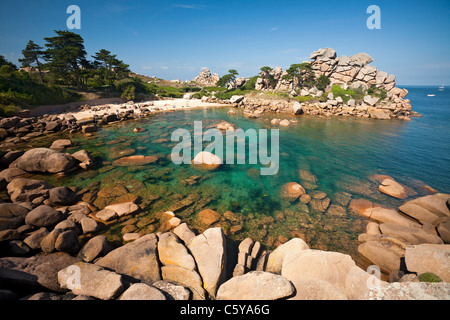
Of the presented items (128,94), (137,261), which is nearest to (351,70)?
(128,94)

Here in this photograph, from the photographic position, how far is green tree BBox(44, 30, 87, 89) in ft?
135

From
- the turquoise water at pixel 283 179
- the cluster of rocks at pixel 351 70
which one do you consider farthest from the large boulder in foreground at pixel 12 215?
the cluster of rocks at pixel 351 70

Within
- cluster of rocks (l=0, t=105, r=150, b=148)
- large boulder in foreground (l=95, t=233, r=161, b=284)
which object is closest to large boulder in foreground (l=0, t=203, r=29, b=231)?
large boulder in foreground (l=95, t=233, r=161, b=284)

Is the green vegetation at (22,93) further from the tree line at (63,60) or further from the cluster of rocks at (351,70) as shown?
the cluster of rocks at (351,70)

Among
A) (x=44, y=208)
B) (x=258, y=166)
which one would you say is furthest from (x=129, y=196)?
(x=258, y=166)

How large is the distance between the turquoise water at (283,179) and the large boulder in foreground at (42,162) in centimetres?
103

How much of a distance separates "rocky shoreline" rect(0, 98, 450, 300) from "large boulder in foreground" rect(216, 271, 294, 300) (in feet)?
0.10

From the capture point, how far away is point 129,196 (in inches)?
474

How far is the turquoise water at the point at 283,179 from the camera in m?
10.4

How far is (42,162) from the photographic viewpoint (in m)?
14.3

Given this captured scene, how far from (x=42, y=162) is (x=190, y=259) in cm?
1583

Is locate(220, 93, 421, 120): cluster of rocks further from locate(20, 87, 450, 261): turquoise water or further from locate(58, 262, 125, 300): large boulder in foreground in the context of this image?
locate(58, 262, 125, 300): large boulder in foreground
